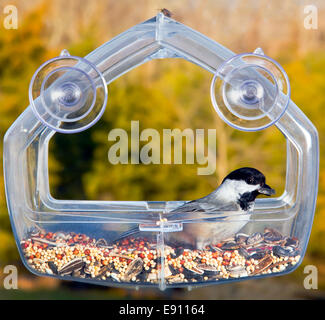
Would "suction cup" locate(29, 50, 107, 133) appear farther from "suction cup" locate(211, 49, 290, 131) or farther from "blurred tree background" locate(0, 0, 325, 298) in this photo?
"blurred tree background" locate(0, 0, 325, 298)

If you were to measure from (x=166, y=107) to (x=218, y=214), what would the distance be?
3.63 m

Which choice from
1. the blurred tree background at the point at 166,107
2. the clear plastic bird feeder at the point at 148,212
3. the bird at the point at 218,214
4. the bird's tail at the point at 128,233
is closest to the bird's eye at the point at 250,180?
the bird at the point at 218,214

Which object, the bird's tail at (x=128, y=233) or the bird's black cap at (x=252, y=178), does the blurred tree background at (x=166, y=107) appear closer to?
the bird's black cap at (x=252, y=178)

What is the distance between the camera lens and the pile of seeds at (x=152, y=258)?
1673 mm

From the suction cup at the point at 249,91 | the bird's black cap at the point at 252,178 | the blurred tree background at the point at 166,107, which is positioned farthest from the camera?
the blurred tree background at the point at 166,107

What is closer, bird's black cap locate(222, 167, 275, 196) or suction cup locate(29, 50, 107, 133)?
suction cup locate(29, 50, 107, 133)

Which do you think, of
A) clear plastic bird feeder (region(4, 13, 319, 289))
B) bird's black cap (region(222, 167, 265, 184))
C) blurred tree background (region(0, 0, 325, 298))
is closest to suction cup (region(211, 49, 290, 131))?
clear plastic bird feeder (region(4, 13, 319, 289))

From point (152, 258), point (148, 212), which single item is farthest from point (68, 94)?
point (152, 258)

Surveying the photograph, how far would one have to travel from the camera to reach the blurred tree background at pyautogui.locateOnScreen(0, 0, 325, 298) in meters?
5.03

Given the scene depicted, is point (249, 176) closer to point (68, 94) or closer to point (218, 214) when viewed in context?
point (218, 214)

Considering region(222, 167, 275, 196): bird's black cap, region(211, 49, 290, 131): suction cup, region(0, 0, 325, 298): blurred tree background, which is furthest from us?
region(0, 0, 325, 298): blurred tree background

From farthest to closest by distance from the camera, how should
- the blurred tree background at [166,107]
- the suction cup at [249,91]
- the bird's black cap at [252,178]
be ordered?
the blurred tree background at [166,107], the bird's black cap at [252,178], the suction cup at [249,91]

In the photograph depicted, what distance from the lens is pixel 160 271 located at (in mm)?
1668

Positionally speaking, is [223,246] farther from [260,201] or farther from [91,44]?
[91,44]
